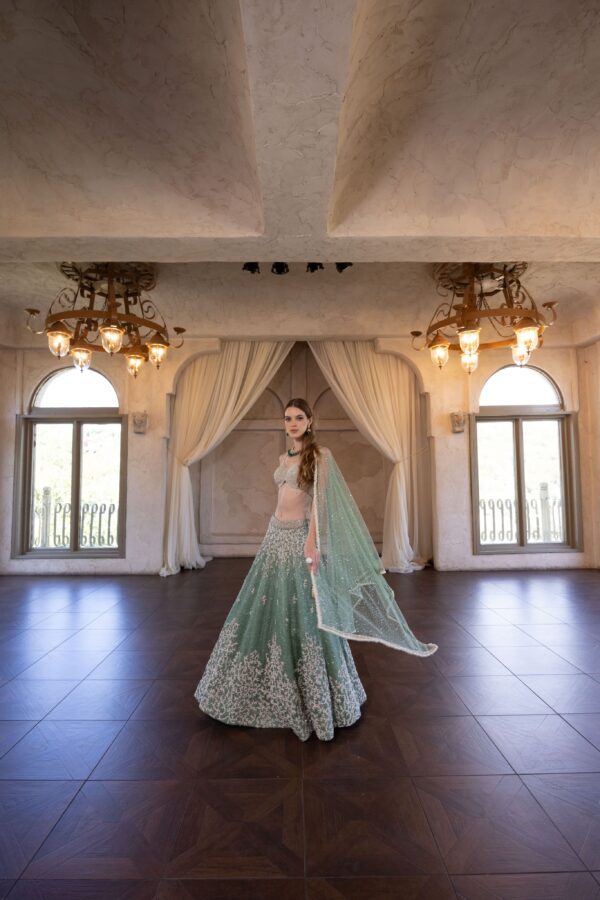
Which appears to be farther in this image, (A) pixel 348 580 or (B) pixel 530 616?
(B) pixel 530 616

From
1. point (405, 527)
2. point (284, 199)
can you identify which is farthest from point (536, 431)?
point (284, 199)

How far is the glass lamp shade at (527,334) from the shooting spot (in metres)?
4.39

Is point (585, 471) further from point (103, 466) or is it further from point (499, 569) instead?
point (103, 466)

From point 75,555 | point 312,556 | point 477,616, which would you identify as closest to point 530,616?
point 477,616

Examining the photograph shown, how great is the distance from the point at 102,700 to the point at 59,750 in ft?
1.73

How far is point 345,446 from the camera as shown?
801cm

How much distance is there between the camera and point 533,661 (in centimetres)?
339

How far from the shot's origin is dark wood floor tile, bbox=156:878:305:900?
1.46 m

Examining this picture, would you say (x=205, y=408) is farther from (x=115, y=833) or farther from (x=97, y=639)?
(x=115, y=833)

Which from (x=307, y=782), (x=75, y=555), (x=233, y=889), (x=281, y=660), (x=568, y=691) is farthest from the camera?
(x=75, y=555)

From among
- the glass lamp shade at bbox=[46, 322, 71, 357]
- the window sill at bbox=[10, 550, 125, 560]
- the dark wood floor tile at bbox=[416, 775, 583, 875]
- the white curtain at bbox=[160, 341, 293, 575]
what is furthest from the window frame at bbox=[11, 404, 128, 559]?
the dark wood floor tile at bbox=[416, 775, 583, 875]

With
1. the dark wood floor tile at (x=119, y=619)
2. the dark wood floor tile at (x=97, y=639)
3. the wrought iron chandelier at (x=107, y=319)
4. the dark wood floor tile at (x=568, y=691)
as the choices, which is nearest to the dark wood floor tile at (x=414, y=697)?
the dark wood floor tile at (x=568, y=691)

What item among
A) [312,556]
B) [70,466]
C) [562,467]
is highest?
[70,466]

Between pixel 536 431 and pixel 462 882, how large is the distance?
6.77 meters
